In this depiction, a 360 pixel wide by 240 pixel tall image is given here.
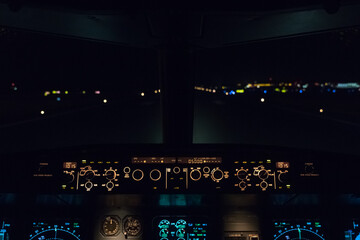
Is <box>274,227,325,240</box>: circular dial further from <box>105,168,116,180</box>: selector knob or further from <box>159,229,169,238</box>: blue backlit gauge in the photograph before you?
<box>105,168,116,180</box>: selector knob

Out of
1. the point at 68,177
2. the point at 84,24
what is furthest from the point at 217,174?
the point at 84,24

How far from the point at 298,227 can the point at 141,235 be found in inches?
45.1

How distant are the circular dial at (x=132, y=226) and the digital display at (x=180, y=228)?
0.39ft

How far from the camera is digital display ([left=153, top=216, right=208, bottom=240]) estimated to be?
7.63ft

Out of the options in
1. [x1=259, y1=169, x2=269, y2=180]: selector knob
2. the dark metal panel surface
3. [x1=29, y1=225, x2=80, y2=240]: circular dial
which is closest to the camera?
the dark metal panel surface

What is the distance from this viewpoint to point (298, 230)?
2.34 m

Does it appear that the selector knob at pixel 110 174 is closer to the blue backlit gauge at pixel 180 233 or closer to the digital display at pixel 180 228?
the digital display at pixel 180 228

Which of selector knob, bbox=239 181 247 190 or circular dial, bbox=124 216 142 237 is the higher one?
selector knob, bbox=239 181 247 190

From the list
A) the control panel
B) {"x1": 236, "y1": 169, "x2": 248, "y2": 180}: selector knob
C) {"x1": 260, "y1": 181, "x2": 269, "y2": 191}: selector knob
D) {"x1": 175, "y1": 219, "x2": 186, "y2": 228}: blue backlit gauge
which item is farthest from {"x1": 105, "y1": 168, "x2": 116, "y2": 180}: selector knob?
{"x1": 260, "y1": 181, "x2": 269, "y2": 191}: selector knob

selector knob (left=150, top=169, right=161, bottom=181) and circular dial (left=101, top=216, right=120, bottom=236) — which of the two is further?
circular dial (left=101, top=216, right=120, bottom=236)

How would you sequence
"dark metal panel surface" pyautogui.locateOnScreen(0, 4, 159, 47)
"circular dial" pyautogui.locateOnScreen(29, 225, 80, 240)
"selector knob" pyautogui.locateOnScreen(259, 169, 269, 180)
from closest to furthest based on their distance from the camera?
"dark metal panel surface" pyautogui.locateOnScreen(0, 4, 159, 47), "selector knob" pyautogui.locateOnScreen(259, 169, 269, 180), "circular dial" pyautogui.locateOnScreen(29, 225, 80, 240)

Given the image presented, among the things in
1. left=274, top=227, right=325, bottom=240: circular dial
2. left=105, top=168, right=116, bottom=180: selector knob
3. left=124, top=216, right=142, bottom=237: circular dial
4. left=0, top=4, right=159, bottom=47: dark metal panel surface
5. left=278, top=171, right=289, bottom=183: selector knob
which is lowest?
left=274, top=227, right=325, bottom=240: circular dial

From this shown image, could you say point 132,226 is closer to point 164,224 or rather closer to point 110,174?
point 164,224

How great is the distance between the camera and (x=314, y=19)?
212cm
